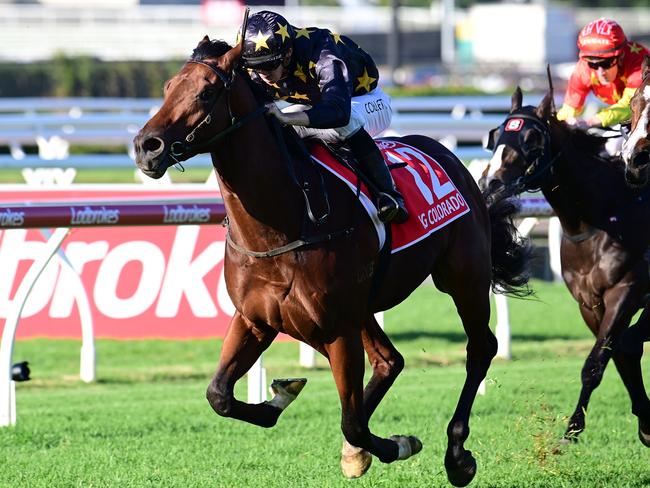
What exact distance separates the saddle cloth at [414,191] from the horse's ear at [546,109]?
4.12ft

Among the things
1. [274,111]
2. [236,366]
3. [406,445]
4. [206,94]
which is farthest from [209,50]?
[406,445]

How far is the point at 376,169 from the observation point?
484 cm

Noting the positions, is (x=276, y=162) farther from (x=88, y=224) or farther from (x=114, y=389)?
(x=114, y=389)

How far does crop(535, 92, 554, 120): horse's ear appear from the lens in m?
6.58

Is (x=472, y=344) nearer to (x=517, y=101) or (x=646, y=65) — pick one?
(x=646, y=65)

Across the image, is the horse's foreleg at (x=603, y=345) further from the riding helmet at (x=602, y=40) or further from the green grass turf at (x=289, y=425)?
the riding helmet at (x=602, y=40)

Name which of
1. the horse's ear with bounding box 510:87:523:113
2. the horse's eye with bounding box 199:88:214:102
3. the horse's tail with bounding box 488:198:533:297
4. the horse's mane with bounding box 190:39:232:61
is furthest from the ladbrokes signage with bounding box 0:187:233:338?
the horse's eye with bounding box 199:88:214:102

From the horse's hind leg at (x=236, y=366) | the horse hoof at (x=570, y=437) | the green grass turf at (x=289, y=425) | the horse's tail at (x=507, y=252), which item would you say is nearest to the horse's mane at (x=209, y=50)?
the horse's hind leg at (x=236, y=366)

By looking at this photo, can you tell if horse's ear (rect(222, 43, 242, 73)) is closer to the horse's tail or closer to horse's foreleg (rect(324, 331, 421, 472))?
horse's foreleg (rect(324, 331, 421, 472))

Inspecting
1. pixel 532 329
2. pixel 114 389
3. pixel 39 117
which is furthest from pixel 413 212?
pixel 39 117

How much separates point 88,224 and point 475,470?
8.61ft

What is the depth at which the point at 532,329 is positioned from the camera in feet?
31.9

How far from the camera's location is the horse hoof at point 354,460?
15.8 ft

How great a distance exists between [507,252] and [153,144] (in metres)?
2.43
